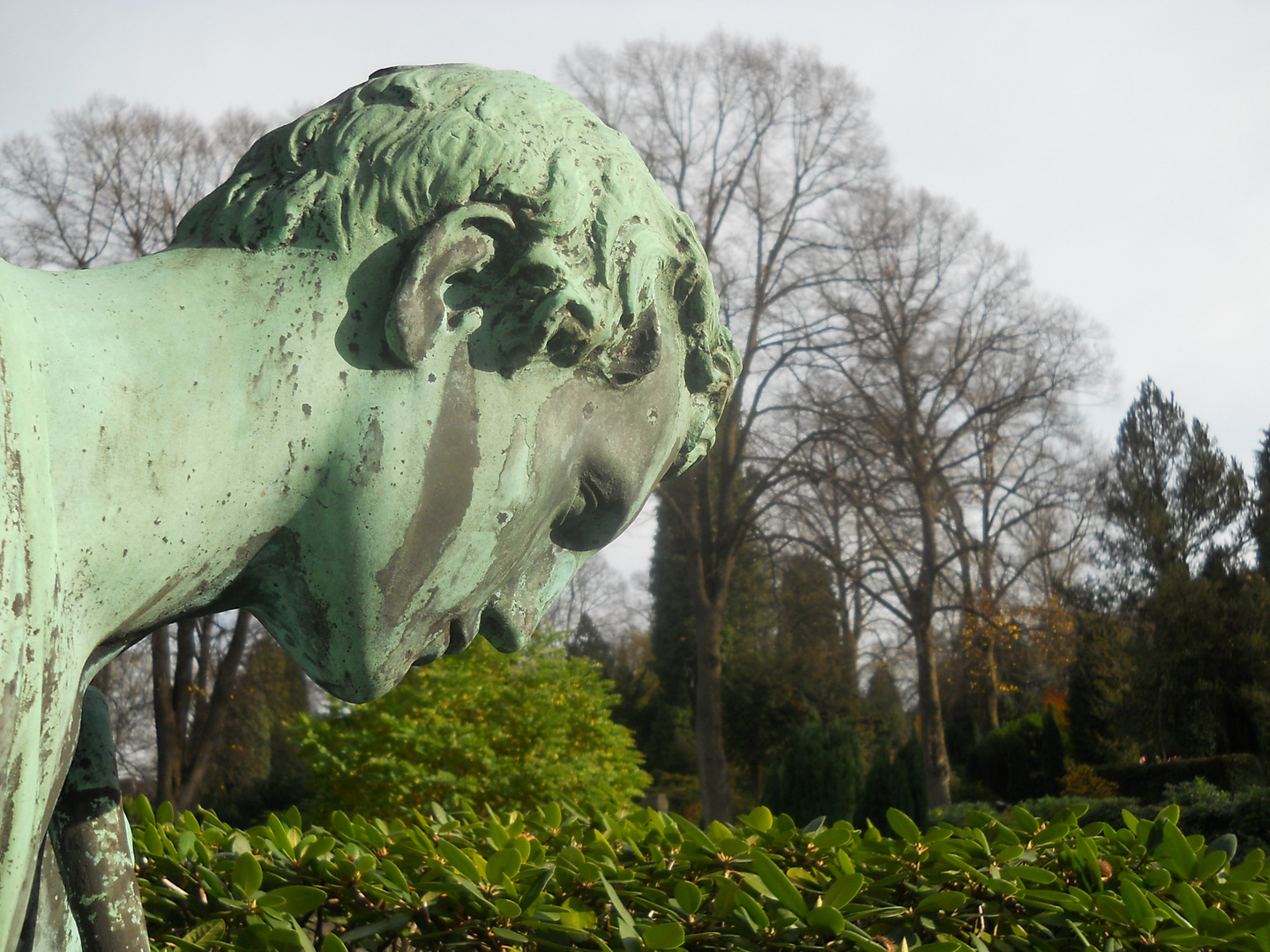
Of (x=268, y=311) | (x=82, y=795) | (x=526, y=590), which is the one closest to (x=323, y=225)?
(x=268, y=311)

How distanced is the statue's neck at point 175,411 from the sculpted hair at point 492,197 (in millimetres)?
63

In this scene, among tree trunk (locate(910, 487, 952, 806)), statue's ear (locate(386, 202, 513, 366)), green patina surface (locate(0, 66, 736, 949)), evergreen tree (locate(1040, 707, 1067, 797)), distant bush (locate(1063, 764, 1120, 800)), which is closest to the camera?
green patina surface (locate(0, 66, 736, 949))

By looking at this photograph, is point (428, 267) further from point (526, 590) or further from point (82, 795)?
point (82, 795)

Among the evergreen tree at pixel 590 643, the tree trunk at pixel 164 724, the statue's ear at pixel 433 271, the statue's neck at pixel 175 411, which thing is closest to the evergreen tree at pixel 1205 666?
the evergreen tree at pixel 590 643

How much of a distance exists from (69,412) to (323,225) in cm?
30

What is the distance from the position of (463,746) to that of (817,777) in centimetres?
1104

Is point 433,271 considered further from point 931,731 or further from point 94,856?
point 931,731

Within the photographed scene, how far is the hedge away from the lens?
1655mm

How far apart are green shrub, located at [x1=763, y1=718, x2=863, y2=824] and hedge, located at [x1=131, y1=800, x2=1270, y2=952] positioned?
17.9 m

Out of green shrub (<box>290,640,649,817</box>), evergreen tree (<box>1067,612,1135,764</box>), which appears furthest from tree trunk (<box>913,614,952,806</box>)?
green shrub (<box>290,640,649,817</box>)

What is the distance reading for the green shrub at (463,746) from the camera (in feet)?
33.5

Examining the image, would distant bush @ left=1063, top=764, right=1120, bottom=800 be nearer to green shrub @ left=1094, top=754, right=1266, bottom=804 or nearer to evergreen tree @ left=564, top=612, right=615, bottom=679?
green shrub @ left=1094, top=754, right=1266, bottom=804

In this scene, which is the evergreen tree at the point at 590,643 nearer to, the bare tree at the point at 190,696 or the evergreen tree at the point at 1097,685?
the evergreen tree at the point at 1097,685

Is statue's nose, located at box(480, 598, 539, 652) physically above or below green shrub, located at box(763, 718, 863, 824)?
above
